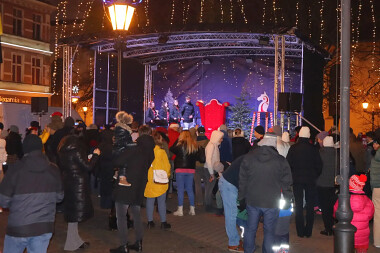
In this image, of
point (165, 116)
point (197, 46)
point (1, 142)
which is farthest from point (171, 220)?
point (165, 116)

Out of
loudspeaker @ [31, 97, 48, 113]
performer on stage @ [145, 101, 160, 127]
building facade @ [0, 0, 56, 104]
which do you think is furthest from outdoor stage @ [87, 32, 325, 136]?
building facade @ [0, 0, 56, 104]

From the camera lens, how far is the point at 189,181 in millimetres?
11094

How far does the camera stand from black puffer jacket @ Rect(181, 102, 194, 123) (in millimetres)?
25422

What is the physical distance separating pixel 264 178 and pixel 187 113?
1892 centimetres

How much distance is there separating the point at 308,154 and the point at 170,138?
4782mm

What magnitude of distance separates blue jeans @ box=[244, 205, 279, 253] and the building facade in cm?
3089

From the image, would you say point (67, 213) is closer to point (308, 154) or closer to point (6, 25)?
point (308, 154)

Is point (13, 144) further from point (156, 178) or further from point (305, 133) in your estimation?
point (305, 133)

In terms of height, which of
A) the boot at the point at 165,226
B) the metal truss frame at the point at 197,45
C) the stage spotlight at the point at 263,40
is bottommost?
the boot at the point at 165,226

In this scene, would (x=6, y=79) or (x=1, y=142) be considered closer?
(x=1, y=142)

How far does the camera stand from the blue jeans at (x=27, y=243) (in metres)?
5.04

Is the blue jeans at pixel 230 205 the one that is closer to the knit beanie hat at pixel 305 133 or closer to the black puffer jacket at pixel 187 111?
the knit beanie hat at pixel 305 133

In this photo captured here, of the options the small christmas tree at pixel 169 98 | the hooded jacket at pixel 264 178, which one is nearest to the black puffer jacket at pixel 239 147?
the hooded jacket at pixel 264 178

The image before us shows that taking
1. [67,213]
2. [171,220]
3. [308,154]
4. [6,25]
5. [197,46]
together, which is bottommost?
[171,220]
